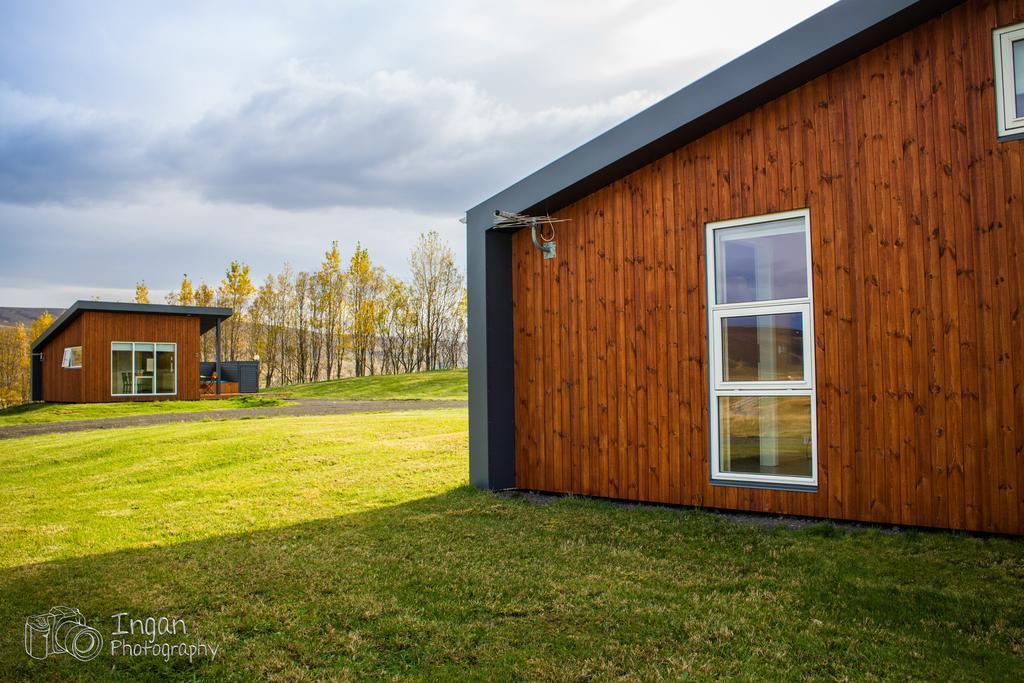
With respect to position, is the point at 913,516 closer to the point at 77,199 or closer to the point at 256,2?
the point at 256,2

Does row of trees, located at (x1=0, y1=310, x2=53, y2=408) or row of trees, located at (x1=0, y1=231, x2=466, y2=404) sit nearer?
row of trees, located at (x1=0, y1=231, x2=466, y2=404)

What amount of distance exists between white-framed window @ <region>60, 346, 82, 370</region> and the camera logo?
20.8 m

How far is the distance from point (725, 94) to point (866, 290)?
72.7 inches

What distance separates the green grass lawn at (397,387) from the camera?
86.1 feet

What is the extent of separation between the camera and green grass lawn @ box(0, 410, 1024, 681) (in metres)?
2.94

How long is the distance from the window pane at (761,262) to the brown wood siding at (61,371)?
21.5 meters

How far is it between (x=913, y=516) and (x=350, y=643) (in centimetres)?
388

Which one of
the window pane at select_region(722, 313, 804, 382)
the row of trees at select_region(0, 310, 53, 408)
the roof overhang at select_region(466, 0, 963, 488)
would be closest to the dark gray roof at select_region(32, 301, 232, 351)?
the roof overhang at select_region(466, 0, 963, 488)

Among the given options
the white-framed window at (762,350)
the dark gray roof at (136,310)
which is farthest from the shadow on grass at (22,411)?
the white-framed window at (762,350)

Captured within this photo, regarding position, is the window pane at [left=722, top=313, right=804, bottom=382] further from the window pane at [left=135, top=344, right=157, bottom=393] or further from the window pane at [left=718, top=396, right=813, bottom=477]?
the window pane at [left=135, top=344, right=157, bottom=393]

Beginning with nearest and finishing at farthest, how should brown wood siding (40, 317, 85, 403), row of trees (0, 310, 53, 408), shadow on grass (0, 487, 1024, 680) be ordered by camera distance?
shadow on grass (0, 487, 1024, 680) < brown wood siding (40, 317, 85, 403) < row of trees (0, 310, 53, 408)

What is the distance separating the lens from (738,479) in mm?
5578

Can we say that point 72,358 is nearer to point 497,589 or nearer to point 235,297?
point 235,297

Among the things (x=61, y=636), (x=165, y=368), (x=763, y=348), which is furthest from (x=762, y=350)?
(x=165, y=368)
